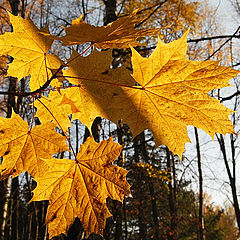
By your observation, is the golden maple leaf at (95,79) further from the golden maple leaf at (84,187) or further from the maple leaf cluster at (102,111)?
the golden maple leaf at (84,187)

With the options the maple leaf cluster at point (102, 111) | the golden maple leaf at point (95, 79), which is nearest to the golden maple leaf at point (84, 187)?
the maple leaf cluster at point (102, 111)

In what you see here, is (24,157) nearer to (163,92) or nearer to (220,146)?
(163,92)

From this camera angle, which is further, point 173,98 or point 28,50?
point 28,50

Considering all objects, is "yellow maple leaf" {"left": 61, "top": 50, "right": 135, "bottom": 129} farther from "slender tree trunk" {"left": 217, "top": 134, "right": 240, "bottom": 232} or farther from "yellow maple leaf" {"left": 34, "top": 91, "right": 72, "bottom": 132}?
"slender tree trunk" {"left": 217, "top": 134, "right": 240, "bottom": 232}

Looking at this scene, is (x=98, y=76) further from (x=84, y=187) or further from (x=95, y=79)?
(x=84, y=187)

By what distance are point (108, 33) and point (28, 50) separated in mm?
437

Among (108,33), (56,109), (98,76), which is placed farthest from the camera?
(56,109)

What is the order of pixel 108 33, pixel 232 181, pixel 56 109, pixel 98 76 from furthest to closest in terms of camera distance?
1. pixel 232 181
2. pixel 56 109
3. pixel 98 76
4. pixel 108 33

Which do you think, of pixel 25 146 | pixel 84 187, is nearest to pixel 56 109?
pixel 25 146

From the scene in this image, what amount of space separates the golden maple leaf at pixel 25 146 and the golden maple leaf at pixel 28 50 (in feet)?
0.67

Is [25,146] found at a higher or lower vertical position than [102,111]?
lower

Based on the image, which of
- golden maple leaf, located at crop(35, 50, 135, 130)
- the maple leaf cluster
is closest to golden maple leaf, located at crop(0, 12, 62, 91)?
the maple leaf cluster

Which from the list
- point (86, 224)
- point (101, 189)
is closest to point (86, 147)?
point (101, 189)

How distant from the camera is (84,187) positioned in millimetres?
1002
